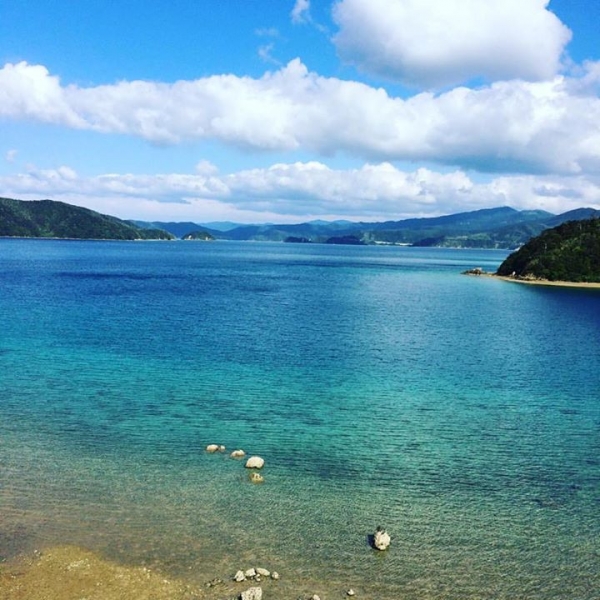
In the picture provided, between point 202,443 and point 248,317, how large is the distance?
61.7m

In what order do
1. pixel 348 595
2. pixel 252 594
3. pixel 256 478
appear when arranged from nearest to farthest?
pixel 252 594 < pixel 348 595 < pixel 256 478

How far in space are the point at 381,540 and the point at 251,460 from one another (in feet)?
39.7

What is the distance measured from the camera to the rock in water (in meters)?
26.9

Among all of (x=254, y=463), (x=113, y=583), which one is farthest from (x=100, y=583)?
(x=254, y=463)

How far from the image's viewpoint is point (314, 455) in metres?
38.9

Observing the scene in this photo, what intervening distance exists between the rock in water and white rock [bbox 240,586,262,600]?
7232 millimetres

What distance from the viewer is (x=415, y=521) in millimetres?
30000

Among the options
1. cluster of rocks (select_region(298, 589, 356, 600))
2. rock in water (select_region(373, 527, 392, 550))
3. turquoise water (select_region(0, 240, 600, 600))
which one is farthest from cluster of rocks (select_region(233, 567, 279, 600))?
rock in water (select_region(373, 527, 392, 550))

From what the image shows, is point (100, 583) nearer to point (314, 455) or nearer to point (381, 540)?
point (381, 540)

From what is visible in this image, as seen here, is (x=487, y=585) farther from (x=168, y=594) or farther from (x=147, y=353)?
(x=147, y=353)

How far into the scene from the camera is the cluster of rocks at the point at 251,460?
34562 mm

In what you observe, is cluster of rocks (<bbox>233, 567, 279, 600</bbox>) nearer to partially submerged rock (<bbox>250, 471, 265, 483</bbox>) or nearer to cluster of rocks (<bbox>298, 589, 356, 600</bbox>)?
cluster of rocks (<bbox>298, 589, 356, 600</bbox>)

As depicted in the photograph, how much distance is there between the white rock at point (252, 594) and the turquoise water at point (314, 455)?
94 centimetres

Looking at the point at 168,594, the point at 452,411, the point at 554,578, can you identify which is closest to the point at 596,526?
the point at 554,578
